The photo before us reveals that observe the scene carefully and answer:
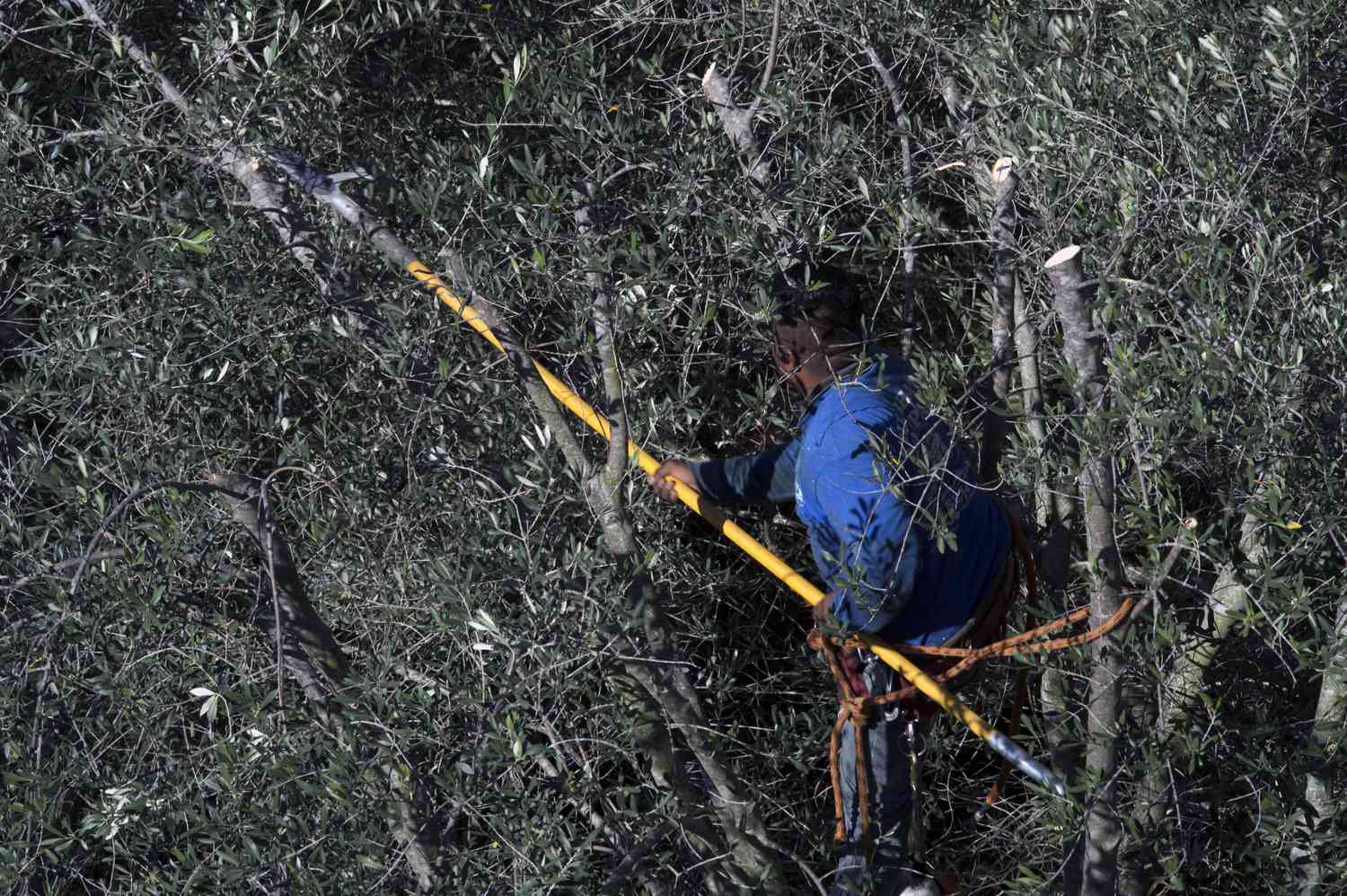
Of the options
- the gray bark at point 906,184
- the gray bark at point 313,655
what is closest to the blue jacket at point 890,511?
the gray bark at point 906,184

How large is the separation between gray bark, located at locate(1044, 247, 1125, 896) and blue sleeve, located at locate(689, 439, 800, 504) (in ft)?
3.13

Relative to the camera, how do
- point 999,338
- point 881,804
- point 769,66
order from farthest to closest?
point 999,338, point 769,66, point 881,804

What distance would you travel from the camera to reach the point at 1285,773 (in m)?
3.52

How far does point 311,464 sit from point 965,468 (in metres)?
1.86

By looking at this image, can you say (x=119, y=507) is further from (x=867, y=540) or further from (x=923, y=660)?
(x=923, y=660)

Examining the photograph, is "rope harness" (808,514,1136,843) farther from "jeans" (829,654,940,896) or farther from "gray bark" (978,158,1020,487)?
"gray bark" (978,158,1020,487)

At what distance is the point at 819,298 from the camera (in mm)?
3775

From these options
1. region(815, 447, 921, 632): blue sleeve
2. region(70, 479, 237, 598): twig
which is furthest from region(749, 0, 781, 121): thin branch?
region(70, 479, 237, 598): twig

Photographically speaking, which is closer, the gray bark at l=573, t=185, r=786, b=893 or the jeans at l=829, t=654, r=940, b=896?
the gray bark at l=573, t=185, r=786, b=893

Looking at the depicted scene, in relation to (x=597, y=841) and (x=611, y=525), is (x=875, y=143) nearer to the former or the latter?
(x=611, y=525)

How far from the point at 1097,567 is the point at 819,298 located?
1102mm

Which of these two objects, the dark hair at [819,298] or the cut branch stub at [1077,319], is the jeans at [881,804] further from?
the cut branch stub at [1077,319]

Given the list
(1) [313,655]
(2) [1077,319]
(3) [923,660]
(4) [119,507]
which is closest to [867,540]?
(3) [923,660]

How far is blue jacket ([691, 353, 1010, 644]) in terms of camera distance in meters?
3.42
